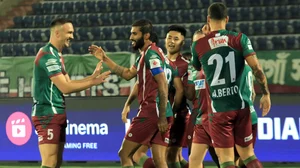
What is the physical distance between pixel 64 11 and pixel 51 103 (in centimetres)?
1351

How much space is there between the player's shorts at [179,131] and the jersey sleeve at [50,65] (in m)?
2.33

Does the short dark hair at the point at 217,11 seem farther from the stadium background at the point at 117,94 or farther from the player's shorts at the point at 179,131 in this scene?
→ the stadium background at the point at 117,94

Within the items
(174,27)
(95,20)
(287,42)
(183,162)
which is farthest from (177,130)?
(95,20)

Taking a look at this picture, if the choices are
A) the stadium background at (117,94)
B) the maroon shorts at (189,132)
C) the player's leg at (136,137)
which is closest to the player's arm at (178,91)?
the maroon shorts at (189,132)

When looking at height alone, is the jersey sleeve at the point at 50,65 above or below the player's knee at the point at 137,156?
above

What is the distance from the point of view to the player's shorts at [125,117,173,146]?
7.39 metres

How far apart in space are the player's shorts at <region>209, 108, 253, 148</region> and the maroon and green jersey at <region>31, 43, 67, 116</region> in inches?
65.0

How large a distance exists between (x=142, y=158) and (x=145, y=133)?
2.23 feet

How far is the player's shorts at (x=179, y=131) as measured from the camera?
870cm

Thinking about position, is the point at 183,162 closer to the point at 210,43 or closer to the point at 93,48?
the point at 93,48

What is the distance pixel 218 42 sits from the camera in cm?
631

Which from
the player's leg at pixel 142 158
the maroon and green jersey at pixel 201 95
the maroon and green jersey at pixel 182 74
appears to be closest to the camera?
the maroon and green jersey at pixel 201 95

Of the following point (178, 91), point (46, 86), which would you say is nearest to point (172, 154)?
point (178, 91)

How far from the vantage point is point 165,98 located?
726cm
